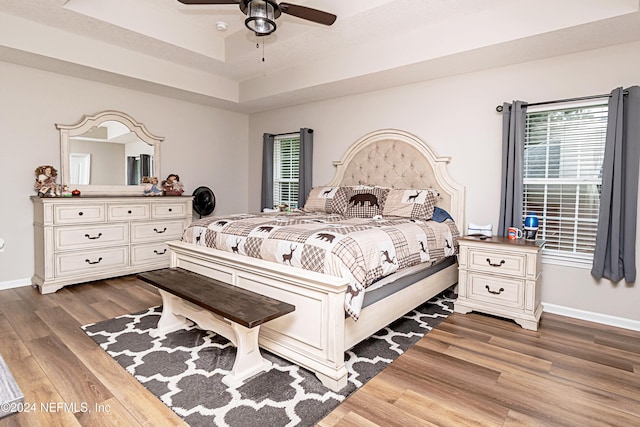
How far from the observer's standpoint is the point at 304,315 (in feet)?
7.07

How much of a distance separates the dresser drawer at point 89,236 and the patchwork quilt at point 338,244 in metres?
1.50

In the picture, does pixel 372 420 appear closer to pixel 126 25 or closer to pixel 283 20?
pixel 283 20

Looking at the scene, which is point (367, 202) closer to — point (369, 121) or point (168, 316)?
point (369, 121)

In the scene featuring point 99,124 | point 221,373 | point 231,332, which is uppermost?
point 99,124

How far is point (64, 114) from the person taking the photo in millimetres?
4094

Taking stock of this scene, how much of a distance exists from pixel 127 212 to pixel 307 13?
3.11 metres

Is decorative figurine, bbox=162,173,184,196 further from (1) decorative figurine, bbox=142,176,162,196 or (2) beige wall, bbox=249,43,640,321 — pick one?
(2) beige wall, bbox=249,43,640,321

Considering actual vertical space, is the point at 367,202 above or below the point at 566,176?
below

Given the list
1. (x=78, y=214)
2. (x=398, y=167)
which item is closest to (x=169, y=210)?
(x=78, y=214)

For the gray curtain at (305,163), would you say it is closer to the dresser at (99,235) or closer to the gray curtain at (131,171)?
the dresser at (99,235)

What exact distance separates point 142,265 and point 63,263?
2.72 feet

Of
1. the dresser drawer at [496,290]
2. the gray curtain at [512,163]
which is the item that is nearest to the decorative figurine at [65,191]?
the dresser drawer at [496,290]

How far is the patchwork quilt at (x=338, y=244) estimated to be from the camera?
84.2 inches

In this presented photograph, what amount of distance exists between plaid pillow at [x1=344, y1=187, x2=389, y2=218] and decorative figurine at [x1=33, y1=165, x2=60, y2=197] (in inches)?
126
